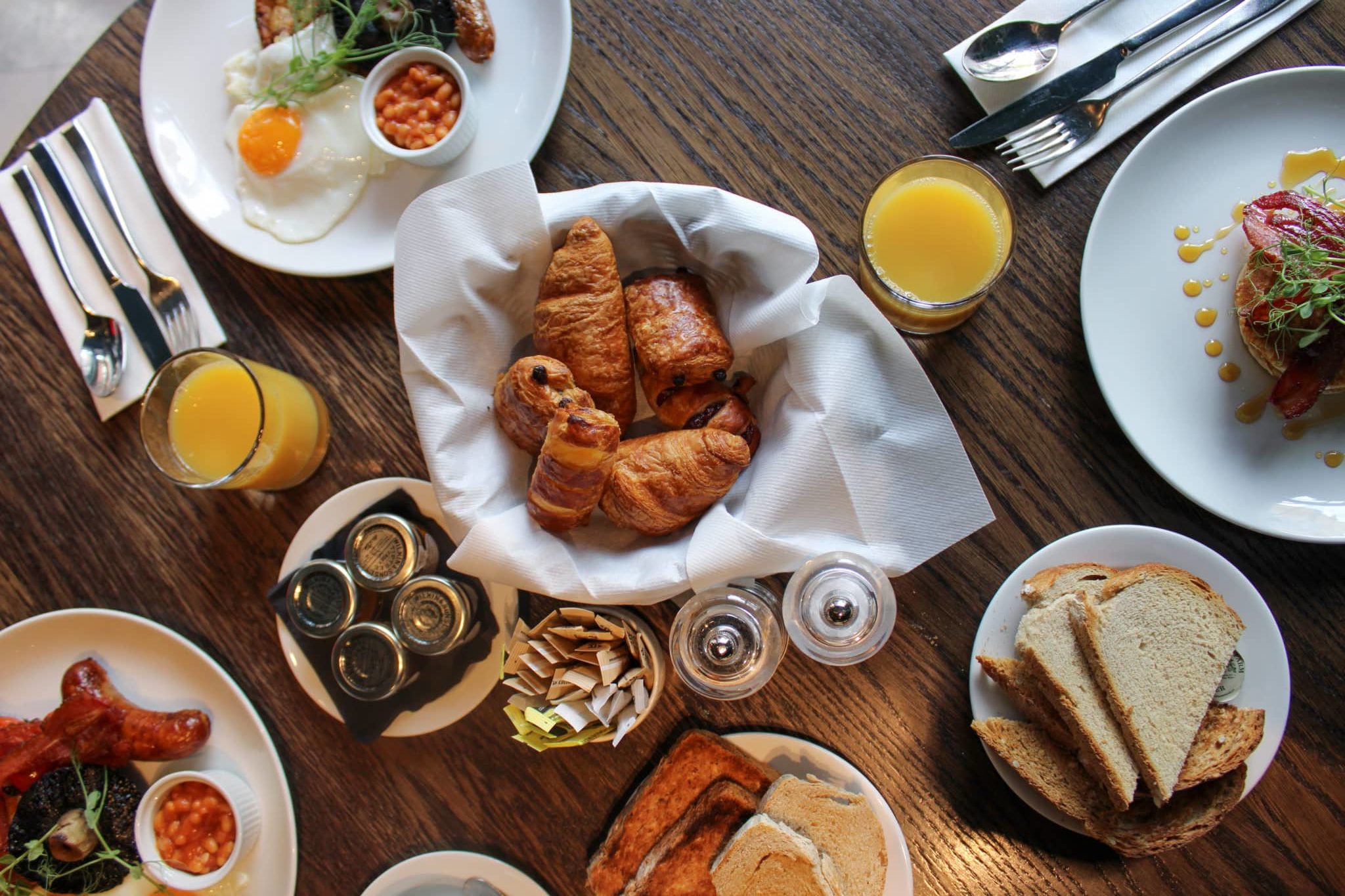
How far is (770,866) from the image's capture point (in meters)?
1.63

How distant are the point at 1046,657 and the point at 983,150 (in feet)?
3.31

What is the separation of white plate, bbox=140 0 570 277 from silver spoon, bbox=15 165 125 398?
0.26 meters

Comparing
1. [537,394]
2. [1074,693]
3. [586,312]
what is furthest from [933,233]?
[1074,693]

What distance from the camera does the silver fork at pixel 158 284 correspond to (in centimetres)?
181

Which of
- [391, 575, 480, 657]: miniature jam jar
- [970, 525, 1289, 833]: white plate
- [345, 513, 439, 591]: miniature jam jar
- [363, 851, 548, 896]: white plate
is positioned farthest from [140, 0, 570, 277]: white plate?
[970, 525, 1289, 833]: white plate

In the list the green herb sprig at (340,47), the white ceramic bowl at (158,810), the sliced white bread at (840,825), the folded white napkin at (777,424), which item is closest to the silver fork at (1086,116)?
the folded white napkin at (777,424)

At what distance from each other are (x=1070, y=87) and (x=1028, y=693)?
1190 mm

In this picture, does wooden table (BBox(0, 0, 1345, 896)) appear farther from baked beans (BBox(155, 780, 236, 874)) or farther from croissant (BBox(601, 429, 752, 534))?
croissant (BBox(601, 429, 752, 534))

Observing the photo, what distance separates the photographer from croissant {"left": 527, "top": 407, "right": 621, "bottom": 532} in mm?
1378

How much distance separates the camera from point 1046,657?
1593 mm

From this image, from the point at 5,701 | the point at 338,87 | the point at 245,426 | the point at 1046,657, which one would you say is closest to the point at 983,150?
the point at 1046,657

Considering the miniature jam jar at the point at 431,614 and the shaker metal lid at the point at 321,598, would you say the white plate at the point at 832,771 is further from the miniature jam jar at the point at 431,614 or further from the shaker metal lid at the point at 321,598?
the shaker metal lid at the point at 321,598

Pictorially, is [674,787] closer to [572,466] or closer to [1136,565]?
[572,466]

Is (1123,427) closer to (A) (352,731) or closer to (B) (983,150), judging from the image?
(B) (983,150)
